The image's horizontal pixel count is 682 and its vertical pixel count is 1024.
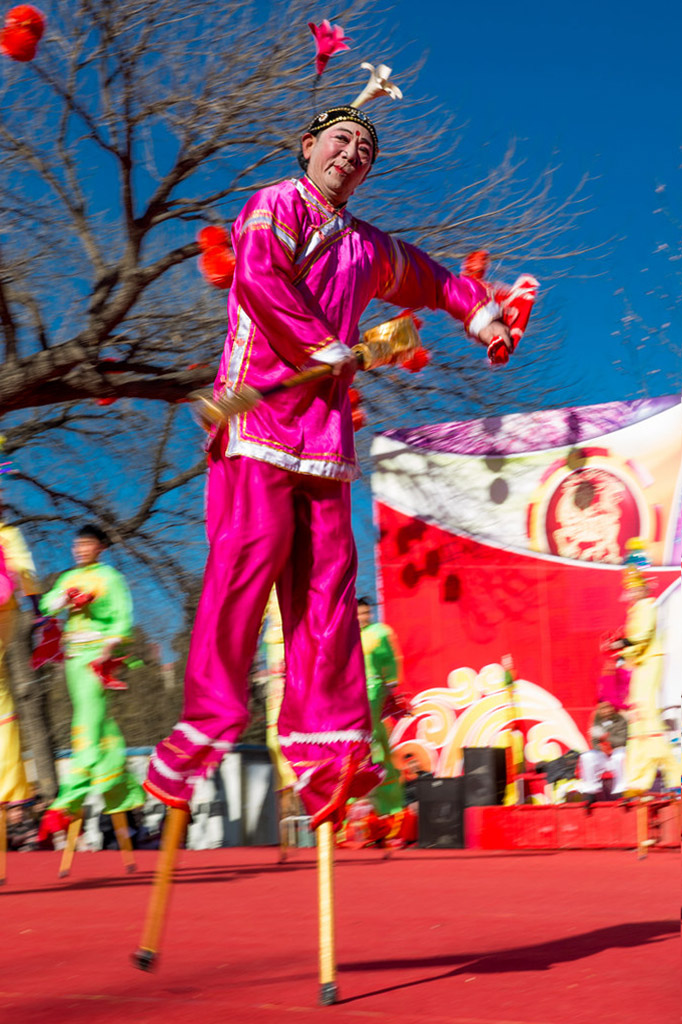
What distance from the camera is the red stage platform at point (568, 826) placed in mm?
7078

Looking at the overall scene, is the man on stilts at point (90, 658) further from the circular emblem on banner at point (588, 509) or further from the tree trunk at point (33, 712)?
the tree trunk at point (33, 712)

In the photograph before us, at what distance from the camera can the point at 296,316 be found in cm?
248

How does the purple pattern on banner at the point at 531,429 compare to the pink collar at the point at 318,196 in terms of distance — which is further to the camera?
the purple pattern on banner at the point at 531,429

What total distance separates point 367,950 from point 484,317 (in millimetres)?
1543

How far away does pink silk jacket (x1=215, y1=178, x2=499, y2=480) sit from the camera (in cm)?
250

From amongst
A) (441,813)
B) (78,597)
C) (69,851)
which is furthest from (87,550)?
(441,813)

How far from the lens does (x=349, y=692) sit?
2.57 metres

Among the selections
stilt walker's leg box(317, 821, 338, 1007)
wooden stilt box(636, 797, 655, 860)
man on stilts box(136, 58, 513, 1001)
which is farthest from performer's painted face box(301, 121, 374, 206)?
wooden stilt box(636, 797, 655, 860)

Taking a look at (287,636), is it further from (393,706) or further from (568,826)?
(568,826)

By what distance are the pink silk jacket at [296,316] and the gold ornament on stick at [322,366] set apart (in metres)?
0.02

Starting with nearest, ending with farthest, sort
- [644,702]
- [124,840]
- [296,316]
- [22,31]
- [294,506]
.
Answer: [296,316] → [294,506] → [124,840] → [22,31] → [644,702]

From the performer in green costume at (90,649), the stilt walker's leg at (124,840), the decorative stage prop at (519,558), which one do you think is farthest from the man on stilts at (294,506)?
the decorative stage prop at (519,558)

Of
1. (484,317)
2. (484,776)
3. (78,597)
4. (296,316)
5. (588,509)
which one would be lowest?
(484,776)

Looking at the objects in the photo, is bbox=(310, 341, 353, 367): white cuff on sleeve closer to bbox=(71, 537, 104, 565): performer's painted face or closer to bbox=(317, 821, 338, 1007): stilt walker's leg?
bbox=(317, 821, 338, 1007): stilt walker's leg
